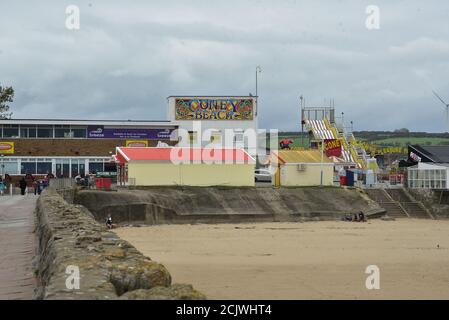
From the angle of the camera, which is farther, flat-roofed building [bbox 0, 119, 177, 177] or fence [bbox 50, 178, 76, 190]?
flat-roofed building [bbox 0, 119, 177, 177]

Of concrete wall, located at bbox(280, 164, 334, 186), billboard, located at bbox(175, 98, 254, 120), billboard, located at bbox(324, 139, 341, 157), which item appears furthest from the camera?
billboard, located at bbox(175, 98, 254, 120)

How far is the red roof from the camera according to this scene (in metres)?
51.7

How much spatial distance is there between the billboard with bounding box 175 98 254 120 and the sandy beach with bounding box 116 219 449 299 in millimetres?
25367

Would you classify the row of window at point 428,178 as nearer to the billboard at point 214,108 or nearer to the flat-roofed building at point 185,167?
the flat-roofed building at point 185,167

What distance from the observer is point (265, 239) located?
3397 cm

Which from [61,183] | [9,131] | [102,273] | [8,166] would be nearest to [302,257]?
[102,273]

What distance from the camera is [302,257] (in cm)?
2581

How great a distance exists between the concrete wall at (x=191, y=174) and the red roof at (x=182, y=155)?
401 mm

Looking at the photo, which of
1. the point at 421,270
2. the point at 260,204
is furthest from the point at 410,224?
the point at 421,270

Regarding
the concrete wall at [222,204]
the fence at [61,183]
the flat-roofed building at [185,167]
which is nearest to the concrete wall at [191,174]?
the flat-roofed building at [185,167]

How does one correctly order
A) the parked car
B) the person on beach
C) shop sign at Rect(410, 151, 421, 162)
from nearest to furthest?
the person on beach
shop sign at Rect(410, 151, 421, 162)
the parked car

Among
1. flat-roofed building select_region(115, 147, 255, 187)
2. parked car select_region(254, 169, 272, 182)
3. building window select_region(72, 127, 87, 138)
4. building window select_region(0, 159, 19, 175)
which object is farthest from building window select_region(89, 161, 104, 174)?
parked car select_region(254, 169, 272, 182)

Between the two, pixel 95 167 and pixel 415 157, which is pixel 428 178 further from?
pixel 95 167

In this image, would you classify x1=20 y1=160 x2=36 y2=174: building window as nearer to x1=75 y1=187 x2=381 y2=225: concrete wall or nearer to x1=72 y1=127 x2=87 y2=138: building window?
x1=72 y1=127 x2=87 y2=138: building window
